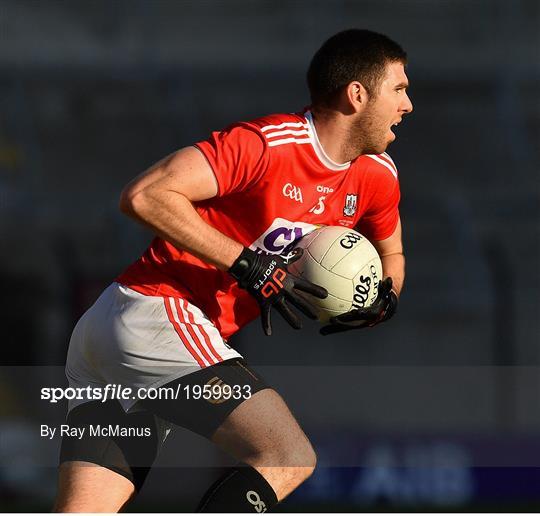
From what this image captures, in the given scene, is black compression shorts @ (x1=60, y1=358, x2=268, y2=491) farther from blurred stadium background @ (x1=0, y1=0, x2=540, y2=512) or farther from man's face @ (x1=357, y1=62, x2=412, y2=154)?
blurred stadium background @ (x1=0, y1=0, x2=540, y2=512)

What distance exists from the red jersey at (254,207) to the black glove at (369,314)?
31cm

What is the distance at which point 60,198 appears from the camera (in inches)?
449

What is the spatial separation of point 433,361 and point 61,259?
12.2 ft

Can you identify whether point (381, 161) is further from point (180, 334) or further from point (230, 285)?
point (180, 334)

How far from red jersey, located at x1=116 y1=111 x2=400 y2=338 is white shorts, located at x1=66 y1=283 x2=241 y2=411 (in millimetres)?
65

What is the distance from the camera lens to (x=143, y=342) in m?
4.10

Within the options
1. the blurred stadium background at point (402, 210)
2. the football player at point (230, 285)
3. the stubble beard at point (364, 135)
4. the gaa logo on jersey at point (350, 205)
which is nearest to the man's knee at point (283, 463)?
the football player at point (230, 285)

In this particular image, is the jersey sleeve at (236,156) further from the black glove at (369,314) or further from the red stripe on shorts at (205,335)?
the black glove at (369,314)

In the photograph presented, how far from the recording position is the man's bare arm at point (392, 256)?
4711 mm

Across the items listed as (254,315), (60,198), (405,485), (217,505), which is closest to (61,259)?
(60,198)

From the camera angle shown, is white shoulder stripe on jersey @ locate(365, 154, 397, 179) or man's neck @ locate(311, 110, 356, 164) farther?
white shoulder stripe on jersey @ locate(365, 154, 397, 179)

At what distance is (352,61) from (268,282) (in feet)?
3.00

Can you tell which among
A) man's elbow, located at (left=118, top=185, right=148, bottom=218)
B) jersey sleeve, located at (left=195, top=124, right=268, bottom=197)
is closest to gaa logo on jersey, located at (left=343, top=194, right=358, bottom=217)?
jersey sleeve, located at (left=195, top=124, right=268, bottom=197)

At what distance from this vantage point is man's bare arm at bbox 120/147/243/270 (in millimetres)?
3900
